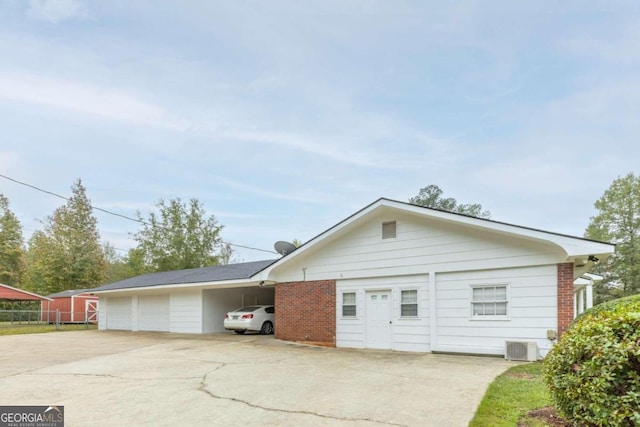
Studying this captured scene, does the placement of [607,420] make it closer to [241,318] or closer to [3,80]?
[241,318]

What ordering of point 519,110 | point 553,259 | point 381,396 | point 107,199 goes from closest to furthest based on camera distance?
point 381,396 → point 553,259 → point 519,110 → point 107,199

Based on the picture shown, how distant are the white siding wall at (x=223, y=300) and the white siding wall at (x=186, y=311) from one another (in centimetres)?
36

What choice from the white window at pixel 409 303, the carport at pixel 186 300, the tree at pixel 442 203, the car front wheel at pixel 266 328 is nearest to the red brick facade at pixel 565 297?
the white window at pixel 409 303

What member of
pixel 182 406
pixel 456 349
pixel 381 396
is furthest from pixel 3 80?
pixel 456 349

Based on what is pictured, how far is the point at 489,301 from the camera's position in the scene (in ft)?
36.8

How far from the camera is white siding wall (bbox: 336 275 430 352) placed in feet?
40.4

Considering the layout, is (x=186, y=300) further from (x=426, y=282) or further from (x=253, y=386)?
(x=253, y=386)

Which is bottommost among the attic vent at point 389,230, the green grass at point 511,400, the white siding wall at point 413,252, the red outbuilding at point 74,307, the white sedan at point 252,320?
the red outbuilding at point 74,307

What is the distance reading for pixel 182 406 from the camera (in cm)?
636

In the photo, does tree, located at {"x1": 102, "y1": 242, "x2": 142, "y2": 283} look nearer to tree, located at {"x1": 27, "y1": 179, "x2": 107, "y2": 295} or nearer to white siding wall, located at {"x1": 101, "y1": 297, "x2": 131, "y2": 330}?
tree, located at {"x1": 27, "y1": 179, "x2": 107, "y2": 295}

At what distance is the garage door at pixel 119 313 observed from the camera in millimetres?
24172

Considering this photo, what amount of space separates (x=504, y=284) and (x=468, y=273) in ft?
3.10

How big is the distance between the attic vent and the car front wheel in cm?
798

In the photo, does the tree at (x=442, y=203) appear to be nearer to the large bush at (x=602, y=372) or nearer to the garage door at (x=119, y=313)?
the garage door at (x=119, y=313)
